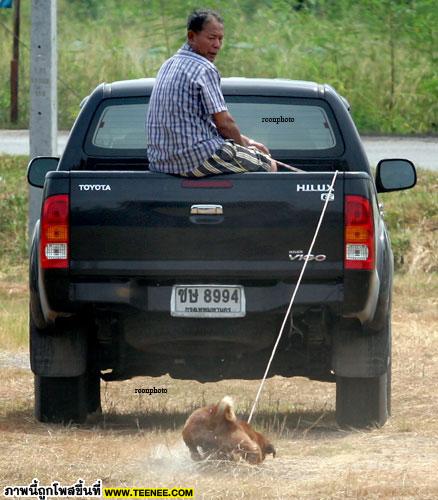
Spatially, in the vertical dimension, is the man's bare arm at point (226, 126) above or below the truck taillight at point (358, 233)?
above

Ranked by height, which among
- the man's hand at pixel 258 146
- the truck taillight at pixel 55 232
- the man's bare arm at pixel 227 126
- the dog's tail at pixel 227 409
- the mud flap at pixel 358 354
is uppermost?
the man's bare arm at pixel 227 126

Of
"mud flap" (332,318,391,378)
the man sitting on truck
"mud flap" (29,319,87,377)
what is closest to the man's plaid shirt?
the man sitting on truck

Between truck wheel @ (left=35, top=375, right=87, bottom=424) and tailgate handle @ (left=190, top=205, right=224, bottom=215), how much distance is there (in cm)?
120

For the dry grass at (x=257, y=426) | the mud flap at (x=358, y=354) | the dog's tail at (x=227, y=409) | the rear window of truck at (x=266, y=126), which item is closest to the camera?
the dry grass at (x=257, y=426)

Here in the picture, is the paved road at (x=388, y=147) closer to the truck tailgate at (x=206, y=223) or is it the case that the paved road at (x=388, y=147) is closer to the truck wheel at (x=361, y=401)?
the truck wheel at (x=361, y=401)

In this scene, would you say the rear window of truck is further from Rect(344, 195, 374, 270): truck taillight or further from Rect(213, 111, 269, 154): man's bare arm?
Rect(344, 195, 374, 270): truck taillight

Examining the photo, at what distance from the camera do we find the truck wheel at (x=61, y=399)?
25.2 ft

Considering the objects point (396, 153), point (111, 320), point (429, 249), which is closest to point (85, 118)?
point (111, 320)

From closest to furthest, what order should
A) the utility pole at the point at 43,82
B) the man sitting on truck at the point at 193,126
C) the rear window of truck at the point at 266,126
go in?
the man sitting on truck at the point at 193,126, the rear window of truck at the point at 266,126, the utility pole at the point at 43,82

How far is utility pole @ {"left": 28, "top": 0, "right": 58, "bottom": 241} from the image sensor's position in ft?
36.9

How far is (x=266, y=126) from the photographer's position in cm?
817

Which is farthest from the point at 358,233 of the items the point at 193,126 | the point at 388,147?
the point at 388,147

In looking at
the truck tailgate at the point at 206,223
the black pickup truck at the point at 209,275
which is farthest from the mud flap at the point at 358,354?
the truck tailgate at the point at 206,223

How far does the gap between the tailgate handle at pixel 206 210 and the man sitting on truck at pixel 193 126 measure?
321 millimetres
